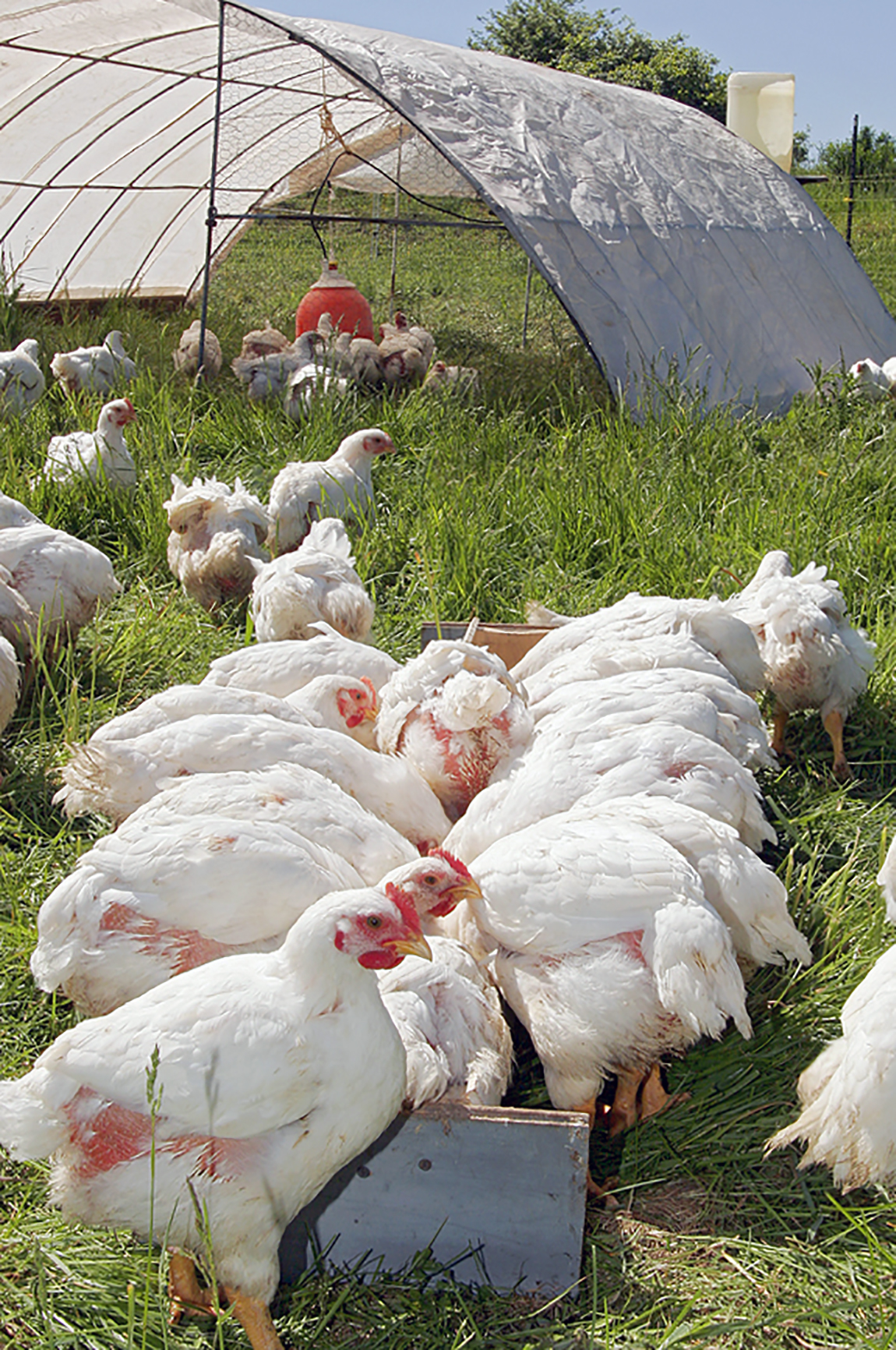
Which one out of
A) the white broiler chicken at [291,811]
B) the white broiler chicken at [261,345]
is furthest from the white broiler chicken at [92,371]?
the white broiler chicken at [291,811]

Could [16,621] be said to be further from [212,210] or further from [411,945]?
[212,210]

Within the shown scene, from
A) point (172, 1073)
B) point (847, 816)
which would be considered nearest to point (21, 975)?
point (172, 1073)

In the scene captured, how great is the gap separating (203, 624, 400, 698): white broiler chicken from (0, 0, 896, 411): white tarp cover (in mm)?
3527

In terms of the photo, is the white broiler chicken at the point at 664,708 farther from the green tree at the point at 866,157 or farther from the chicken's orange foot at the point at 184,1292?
the green tree at the point at 866,157

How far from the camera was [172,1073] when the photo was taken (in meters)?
1.75

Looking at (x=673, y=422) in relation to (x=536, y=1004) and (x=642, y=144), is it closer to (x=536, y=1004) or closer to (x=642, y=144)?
(x=642, y=144)

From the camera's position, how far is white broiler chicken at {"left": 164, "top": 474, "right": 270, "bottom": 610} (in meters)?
4.68

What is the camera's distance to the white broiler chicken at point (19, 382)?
21.8 ft

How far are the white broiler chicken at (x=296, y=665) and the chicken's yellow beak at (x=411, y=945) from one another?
1.67 metres

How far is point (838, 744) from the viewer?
3.70 metres

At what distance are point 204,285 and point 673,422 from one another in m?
3.31

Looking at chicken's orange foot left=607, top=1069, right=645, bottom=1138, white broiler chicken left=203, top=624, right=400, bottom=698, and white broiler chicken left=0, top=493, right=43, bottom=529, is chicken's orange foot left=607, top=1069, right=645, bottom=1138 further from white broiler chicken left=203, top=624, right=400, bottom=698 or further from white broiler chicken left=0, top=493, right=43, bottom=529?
white broiler chicken left=0, top=493, right=43, bottom=529

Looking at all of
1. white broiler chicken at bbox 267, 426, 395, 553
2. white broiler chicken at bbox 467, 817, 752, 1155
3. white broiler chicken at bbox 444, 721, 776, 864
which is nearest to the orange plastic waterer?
white broiler chicken at bbox 267, 426, 395, 553

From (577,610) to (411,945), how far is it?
2802 millimetres
